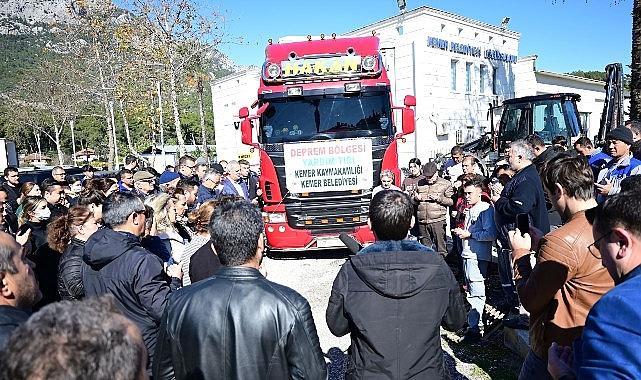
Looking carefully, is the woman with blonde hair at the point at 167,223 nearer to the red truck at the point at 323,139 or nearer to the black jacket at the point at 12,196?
the red truck at the point at 323,139

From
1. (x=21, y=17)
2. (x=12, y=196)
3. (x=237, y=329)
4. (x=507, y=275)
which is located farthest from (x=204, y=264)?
(x=21, y=17)

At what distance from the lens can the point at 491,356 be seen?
4594 mm

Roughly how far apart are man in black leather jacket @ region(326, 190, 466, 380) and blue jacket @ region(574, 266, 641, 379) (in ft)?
3.51

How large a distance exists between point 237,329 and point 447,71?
2345 cm

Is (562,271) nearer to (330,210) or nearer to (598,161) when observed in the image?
(598,161)

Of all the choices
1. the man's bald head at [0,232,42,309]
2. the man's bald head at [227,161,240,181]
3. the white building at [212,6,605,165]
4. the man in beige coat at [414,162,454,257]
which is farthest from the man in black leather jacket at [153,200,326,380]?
the white building at [212,6,605,165]

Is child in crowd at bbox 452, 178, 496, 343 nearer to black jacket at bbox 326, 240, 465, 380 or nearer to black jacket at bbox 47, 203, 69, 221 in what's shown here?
black jacket at bbox 326, 240, 465, 380

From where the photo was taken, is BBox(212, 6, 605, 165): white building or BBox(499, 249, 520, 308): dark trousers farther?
BBox(212, 6, 605, 165): white building

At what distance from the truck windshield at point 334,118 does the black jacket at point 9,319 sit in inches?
255

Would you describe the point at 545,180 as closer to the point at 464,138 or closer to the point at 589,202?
the point at 589,202

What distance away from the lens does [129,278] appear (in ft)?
9.65

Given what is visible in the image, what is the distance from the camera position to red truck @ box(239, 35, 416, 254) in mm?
8000

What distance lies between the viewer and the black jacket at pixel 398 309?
8.00 feet

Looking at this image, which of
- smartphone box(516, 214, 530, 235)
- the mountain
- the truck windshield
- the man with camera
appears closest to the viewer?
the man with camera
